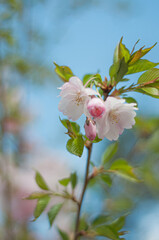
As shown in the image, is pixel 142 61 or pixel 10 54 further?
pixel 10 54

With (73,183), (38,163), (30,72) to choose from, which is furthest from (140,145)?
(38,163)

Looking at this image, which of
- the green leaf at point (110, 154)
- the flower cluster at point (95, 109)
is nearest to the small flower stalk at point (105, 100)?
the flower cluster at point (95, 109)

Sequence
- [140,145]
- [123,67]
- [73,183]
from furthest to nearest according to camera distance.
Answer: [140,145] → [73,183] → [123,67]

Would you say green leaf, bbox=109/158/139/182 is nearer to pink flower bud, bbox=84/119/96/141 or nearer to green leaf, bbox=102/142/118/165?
green leaf, bbox=102/142/118/165

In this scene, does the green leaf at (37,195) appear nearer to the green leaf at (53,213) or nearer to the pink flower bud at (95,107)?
the green leaf at (53,213)

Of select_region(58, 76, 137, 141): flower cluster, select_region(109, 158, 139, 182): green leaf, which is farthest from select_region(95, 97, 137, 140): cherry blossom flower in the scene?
select_region(109, 158, 139, 182): green leaf

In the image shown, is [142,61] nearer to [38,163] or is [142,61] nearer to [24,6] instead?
[24,6]
